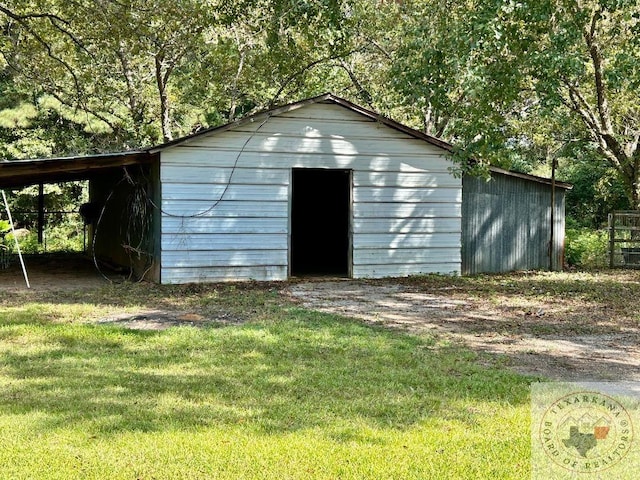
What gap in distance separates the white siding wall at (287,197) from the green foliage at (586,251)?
427 centimetres

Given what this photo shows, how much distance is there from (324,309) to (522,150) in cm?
1840

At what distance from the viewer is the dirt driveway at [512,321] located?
5855 millimetres

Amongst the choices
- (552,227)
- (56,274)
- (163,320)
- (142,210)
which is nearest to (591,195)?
(552,227)

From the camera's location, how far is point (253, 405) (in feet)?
14.6

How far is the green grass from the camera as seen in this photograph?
348 centimetres

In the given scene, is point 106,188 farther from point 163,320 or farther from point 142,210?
point 163,320

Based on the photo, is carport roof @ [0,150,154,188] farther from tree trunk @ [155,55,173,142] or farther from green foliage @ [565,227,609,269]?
green foliage @ [565,227,609,269]

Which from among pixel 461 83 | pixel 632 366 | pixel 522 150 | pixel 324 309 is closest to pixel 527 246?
pixel 461 83

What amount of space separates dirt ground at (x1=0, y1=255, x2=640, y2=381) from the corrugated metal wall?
253cm

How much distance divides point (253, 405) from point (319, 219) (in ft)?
42.3

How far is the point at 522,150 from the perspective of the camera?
2506 centimetres

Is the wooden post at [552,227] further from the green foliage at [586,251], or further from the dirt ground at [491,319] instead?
the dirt ground at [491,319]

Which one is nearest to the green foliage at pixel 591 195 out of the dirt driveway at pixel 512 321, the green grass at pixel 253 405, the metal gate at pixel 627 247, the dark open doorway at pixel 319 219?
the metal gate at pixel 627 247

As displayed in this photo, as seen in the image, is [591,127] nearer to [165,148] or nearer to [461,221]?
[461,221]
